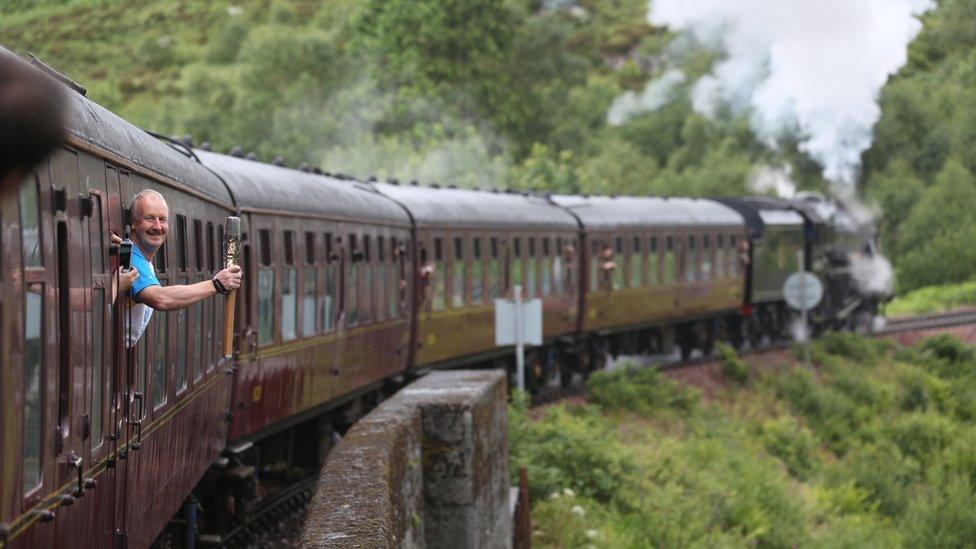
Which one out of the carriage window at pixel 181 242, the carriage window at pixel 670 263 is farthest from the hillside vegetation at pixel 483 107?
the carriage window at pixel 181 242

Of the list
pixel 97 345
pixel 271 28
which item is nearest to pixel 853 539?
pixel 97 345

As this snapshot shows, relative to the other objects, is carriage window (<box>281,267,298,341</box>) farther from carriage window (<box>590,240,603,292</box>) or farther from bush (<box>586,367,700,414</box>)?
carriage window (<box>590,240,603,292</box>)

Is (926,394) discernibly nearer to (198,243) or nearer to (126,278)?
(198,243)

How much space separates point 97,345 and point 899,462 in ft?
68.7

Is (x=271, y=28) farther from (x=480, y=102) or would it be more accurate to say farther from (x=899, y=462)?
(x=899, y=462)

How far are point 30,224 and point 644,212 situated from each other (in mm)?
25367

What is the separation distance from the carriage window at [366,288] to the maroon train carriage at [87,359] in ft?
25.2

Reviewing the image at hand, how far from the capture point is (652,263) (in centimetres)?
2912

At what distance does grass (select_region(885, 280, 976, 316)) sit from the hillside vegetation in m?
0.44

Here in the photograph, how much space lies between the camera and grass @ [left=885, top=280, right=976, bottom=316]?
1828 inches

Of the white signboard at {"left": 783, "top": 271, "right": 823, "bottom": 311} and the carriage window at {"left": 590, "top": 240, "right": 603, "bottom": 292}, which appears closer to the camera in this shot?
the carriage window at {"left": 590, "top": 240, "right": 603, "bottom": 292}

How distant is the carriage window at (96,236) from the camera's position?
5.50 m

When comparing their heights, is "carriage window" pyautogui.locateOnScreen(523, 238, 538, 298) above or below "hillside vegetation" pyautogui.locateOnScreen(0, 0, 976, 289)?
below

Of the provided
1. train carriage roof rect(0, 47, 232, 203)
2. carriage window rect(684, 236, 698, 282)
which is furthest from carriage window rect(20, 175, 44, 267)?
carriage window rect(684, 236, 698, 282)
